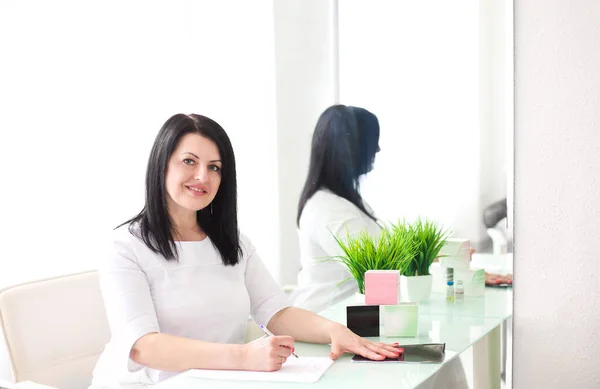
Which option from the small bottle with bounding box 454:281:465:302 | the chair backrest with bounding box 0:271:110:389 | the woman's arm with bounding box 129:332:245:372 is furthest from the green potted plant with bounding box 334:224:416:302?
the chair backrest with bounding box 0:271:110:389

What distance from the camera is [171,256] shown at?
1781 millimetres

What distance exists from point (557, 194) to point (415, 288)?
51cm

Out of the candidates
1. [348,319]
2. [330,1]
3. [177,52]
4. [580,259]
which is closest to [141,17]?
[177,52]

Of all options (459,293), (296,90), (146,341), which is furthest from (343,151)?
(146,341)

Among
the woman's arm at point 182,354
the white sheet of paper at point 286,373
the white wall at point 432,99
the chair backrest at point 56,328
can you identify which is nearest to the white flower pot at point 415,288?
the white wall at point 432,99

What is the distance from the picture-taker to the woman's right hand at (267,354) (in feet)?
4.83

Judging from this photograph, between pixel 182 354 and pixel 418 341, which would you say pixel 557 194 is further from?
pixel 182 354

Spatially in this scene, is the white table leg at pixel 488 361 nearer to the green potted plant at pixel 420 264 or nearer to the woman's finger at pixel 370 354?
the green potted plant at pixel 420 264

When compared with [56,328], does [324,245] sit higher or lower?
higher

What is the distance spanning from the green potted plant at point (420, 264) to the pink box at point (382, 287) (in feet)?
1.06

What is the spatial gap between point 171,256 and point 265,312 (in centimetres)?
30

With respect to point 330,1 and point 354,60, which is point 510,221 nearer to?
point 354,60

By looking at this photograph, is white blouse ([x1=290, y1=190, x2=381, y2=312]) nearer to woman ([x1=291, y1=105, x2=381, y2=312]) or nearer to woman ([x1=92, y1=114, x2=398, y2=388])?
woman ([x1=291, y1=105, x2=381, y2=312])

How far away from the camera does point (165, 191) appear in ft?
5.98
